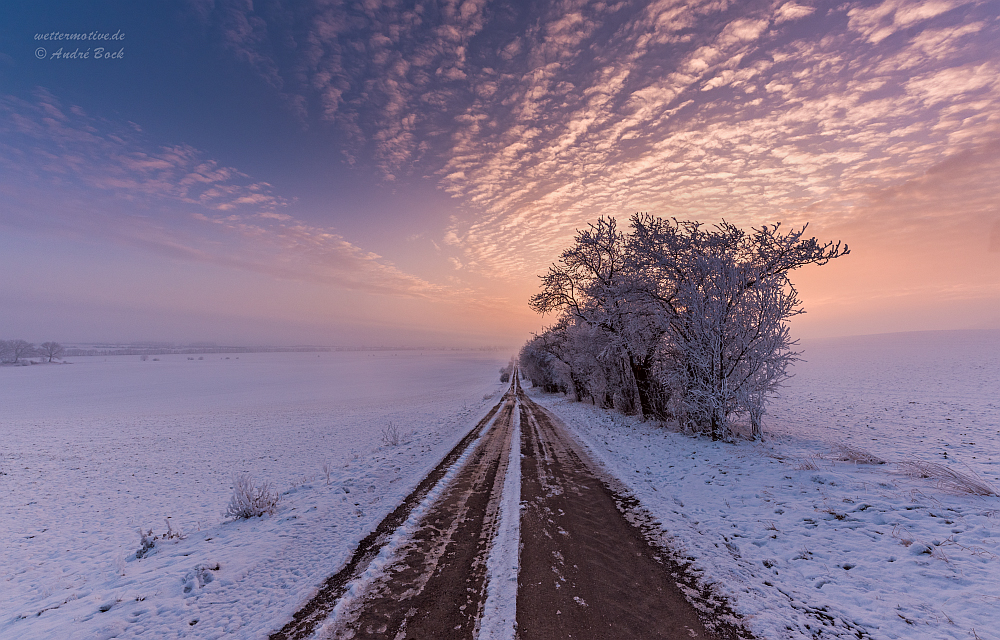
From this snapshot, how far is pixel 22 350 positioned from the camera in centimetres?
13800

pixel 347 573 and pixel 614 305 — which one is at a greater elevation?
pixel 614 305

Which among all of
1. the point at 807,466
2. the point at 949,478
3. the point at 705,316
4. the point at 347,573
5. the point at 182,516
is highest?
the point at 705,316

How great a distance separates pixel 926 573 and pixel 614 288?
1359cm

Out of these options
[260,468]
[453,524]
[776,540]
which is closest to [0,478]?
[260,468]

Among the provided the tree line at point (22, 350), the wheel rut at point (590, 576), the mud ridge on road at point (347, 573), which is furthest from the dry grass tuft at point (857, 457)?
the tree line at point (22, 350)

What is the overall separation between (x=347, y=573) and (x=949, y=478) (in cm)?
1239

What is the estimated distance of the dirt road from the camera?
4324 mm

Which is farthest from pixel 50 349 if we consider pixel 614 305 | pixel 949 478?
pixel 949 478

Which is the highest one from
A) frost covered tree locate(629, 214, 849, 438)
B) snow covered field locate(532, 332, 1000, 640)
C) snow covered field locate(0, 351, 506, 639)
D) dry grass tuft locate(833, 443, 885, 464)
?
frost covered tree locate(629, 214, 849, 438)

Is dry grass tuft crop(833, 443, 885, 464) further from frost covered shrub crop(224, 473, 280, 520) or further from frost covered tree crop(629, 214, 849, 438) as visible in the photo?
frost covered shrub crop(224, 473, 280, 520)

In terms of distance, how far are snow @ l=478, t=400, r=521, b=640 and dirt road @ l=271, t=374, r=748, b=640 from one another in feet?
0.23

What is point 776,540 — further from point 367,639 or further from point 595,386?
point 595,386

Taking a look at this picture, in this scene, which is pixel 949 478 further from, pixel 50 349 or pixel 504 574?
pixel 50 349

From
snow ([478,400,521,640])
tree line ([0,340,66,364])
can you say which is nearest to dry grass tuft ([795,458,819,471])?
snow ([478,400,521,640])
